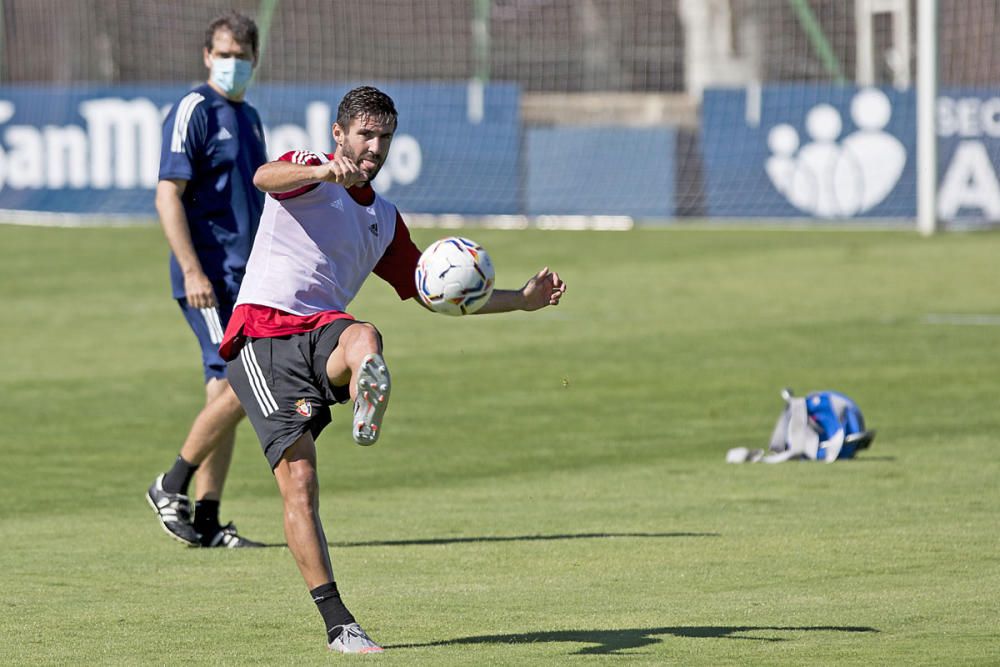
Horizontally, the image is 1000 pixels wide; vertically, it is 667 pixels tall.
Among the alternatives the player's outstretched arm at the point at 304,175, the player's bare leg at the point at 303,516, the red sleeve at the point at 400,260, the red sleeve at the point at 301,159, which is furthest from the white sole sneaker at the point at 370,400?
the red sleeve at the point at 400,260

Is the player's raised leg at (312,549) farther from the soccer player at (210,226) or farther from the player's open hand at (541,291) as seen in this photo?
the soccer player at (210,226)

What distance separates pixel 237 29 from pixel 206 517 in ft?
7.95

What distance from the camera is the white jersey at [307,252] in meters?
7.03

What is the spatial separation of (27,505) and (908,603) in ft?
16.1

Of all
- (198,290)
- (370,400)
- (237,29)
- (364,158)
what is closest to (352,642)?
(370,400)

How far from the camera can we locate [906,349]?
1641cm

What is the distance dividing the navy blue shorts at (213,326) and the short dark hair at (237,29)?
123 centimetres

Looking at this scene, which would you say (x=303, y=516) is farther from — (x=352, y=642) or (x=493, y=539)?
(x=493, y=539)

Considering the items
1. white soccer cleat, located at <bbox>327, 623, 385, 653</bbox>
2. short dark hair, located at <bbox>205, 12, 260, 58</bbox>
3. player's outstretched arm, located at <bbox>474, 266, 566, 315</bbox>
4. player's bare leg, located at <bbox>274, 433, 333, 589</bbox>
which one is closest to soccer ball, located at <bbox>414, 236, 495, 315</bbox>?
player's outstretched arm, located at <bbox>474, 266, 566, 315</bbox>

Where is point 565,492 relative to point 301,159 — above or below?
below

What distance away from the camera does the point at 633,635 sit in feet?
22.6

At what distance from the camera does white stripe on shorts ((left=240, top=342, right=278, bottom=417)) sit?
22.5 feet

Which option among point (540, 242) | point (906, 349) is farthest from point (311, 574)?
point (540, 242)

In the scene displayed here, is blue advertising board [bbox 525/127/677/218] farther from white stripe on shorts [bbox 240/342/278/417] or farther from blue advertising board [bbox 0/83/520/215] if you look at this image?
white stripe on shorts [bbox 240/342/278/417]
